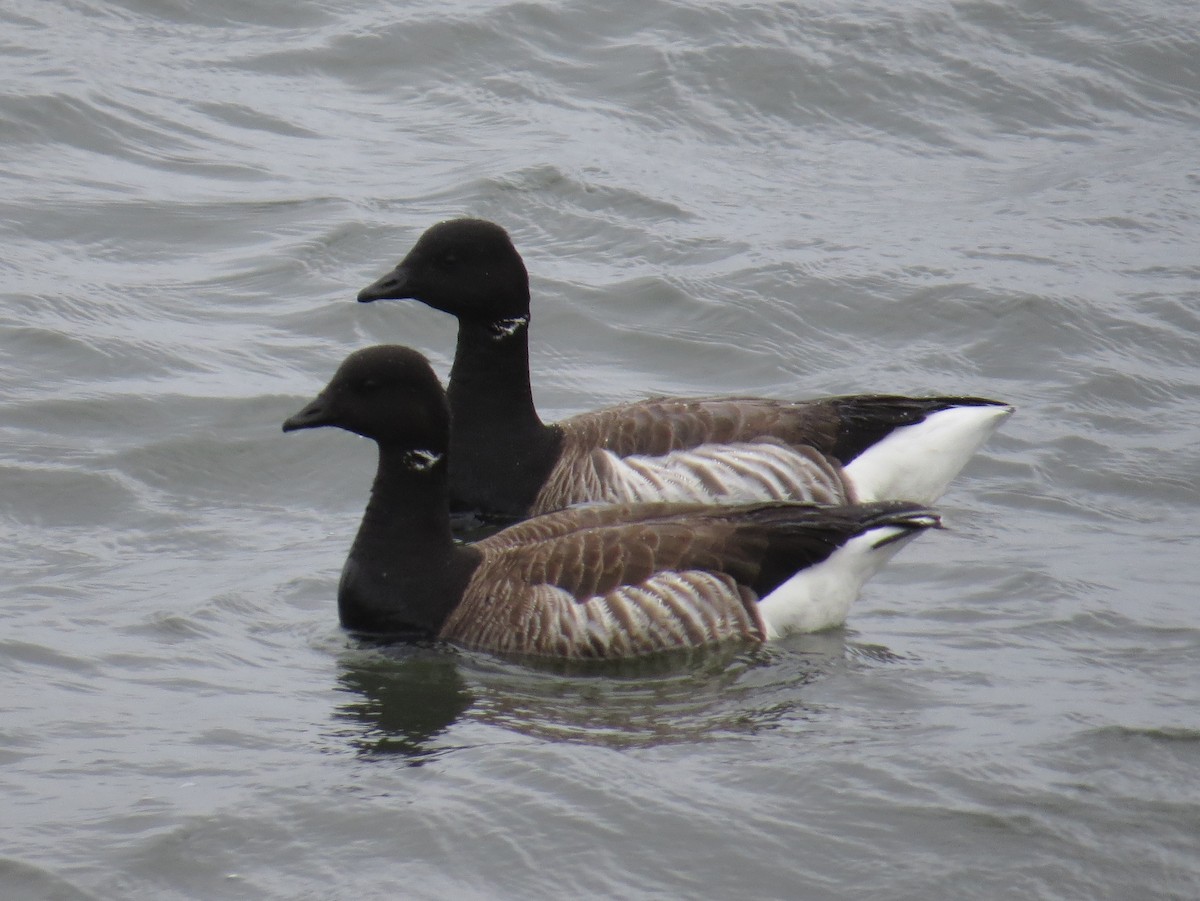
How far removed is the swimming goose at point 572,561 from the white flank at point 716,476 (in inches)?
55.1

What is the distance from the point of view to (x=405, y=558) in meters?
8.84

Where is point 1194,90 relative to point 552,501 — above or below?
above

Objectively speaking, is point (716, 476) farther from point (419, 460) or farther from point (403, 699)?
point (403, 699)

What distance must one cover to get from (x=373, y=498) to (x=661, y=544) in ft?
4.75

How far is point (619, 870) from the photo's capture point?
6.31 meters

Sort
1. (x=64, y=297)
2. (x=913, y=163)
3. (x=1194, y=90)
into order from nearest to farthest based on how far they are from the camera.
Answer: (x=64, y=297) → (x=913, y=163) → (x=1194, y=90)

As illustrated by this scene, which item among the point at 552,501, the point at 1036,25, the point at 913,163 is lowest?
the point at 552,501

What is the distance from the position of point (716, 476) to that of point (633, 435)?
21.2 inches

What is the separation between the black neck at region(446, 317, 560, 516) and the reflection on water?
90.2 inches

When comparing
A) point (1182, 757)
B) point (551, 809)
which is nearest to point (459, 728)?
point (551, 809)

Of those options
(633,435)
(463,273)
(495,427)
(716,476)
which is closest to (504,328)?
(463,273)

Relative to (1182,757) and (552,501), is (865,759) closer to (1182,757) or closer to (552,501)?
(1182,757)

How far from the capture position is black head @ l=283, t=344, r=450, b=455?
8.86m

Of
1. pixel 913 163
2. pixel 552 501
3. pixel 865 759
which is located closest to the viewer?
pixel 865 759
